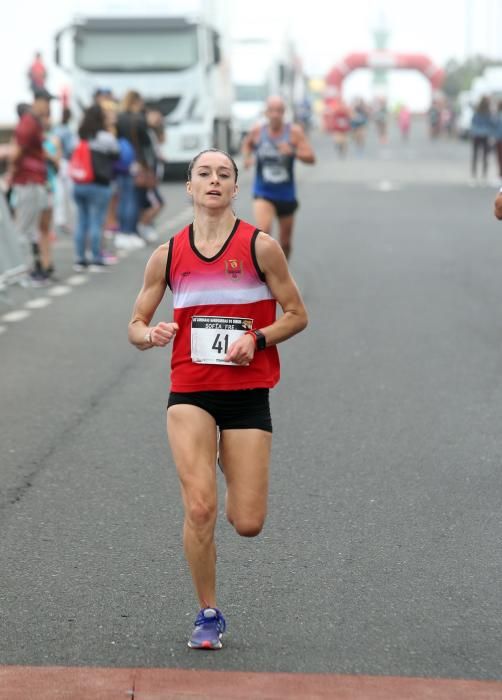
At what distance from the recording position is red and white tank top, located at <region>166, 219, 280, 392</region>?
5152 millimetres

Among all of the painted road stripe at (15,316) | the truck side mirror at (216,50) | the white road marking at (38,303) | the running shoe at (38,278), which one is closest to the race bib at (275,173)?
the white road marking at (38,303)

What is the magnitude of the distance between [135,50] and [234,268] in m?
25.3

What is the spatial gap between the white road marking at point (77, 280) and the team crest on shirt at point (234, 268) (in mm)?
11387

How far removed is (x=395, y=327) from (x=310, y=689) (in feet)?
28.5

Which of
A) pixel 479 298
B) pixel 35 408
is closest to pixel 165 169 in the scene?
pixel 479 298

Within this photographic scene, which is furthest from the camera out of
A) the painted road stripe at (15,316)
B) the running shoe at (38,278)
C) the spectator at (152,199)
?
the spectator at (152,199)

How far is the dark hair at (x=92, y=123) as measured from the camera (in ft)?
55.0

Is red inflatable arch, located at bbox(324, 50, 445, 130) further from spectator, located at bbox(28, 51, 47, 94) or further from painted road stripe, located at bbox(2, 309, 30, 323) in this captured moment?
painted road stripe, located at bbox(2, 309, 30, 323)

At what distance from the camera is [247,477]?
516cm

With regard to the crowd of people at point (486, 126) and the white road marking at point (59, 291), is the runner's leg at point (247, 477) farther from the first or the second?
the crowd of people at point (486, 126)

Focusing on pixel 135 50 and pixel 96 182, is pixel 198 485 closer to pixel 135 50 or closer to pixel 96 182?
pixel 96 182

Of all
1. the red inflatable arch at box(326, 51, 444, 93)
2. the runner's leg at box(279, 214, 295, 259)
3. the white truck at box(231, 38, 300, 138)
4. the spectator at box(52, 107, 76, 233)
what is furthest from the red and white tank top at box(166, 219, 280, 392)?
the red inflatable arch at box(326, 51, 444, 93)

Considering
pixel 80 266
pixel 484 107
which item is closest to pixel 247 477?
pixel 80 266

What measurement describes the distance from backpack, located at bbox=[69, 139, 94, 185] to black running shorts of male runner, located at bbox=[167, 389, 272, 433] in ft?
38.2
